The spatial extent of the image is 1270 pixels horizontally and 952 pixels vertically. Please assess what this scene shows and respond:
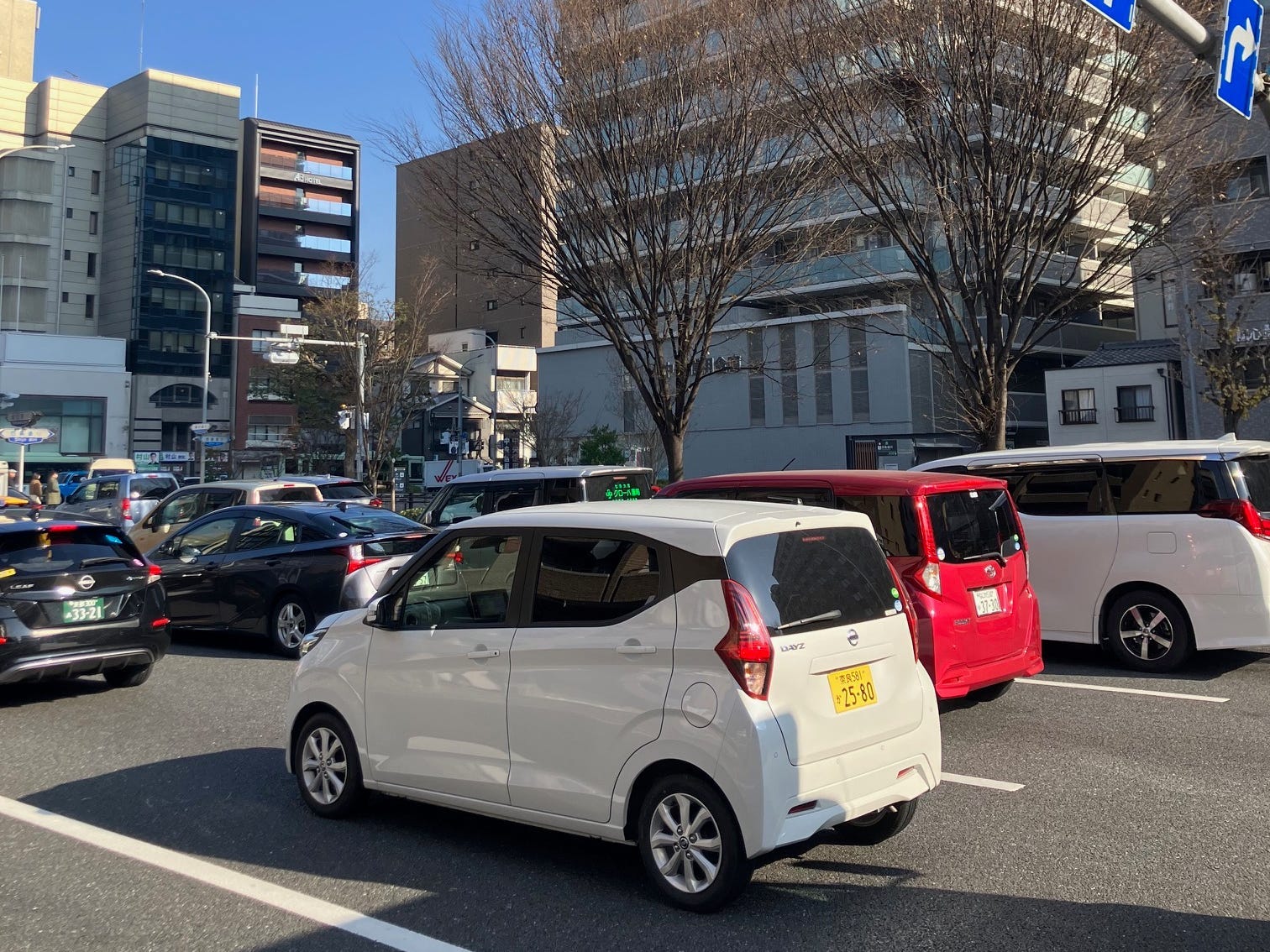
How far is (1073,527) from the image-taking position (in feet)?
31.6

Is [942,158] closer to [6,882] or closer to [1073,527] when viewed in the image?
[1073,527]

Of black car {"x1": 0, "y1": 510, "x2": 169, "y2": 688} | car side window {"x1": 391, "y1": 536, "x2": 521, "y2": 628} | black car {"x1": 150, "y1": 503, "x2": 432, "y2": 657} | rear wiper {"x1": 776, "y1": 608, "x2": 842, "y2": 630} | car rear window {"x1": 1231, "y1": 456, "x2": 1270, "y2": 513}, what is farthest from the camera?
black car {"x1": 150, "y1": 503, "x2": 432, "y2": 657}

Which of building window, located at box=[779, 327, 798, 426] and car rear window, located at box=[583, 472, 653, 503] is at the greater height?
→ building window, located at box=[779, 327, 798, 426]

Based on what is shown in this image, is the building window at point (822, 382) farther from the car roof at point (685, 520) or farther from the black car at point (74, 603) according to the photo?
the car roof at point (685, 520)

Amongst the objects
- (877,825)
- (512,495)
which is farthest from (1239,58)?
(512,495)

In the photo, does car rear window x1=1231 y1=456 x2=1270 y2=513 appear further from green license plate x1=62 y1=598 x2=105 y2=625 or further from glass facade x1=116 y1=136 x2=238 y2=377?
glass facade x1=116 y1=136 x2=238 y2=377

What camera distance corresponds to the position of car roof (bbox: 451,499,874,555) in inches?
175

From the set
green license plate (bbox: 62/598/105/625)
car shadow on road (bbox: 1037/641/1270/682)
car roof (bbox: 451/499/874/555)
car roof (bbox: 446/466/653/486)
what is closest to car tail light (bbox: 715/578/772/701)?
car roof (bbox: 451/499/874/555)

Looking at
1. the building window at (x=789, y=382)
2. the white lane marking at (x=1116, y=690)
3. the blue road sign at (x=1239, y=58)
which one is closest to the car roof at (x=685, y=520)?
the white lane marking at (x=1116, y=690)

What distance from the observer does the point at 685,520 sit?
4574mm

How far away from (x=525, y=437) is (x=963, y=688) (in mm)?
42499

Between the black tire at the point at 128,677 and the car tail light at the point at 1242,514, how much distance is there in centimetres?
938

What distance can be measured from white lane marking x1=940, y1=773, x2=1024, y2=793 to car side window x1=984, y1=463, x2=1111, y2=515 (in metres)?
4.23

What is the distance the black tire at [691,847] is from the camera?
13.7ft
